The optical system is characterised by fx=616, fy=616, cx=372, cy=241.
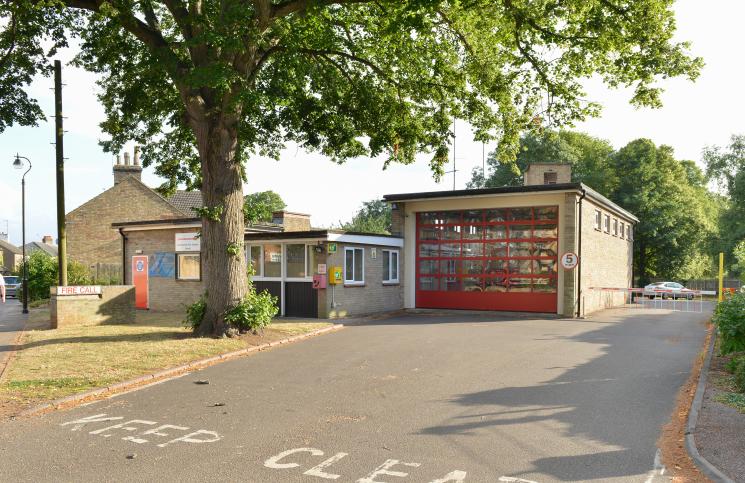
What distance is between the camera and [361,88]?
16594 mm

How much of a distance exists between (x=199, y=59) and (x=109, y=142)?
18.0ft

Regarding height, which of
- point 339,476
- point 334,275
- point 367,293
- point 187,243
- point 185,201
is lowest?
point 339,476

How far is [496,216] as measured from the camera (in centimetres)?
2211

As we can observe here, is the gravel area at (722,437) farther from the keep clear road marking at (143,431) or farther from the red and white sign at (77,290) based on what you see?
the red and white sign at (77,290)

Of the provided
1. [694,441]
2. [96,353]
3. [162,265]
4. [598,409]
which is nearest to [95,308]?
[96,353]

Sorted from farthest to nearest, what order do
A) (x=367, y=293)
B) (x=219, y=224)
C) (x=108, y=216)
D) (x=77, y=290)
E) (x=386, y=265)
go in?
(x=108, y=216) → (x=386, y=265) → (x=367, y=293) → (x=77, y=290) → (x=219, y=224)

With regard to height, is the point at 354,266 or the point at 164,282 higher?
the point at 354,266

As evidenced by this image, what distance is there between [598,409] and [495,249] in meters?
14.6

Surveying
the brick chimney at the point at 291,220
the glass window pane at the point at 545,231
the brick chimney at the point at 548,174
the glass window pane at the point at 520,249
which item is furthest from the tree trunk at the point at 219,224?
the brick chimney at the point at 548,174

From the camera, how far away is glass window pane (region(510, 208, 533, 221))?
21469 mm

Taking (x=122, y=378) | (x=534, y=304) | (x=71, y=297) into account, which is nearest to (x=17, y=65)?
(x=71, y=297)

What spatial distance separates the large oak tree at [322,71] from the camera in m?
12.5

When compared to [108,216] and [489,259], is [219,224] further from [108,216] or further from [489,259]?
[108,216]

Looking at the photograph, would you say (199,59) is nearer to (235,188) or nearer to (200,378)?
(235,188)
